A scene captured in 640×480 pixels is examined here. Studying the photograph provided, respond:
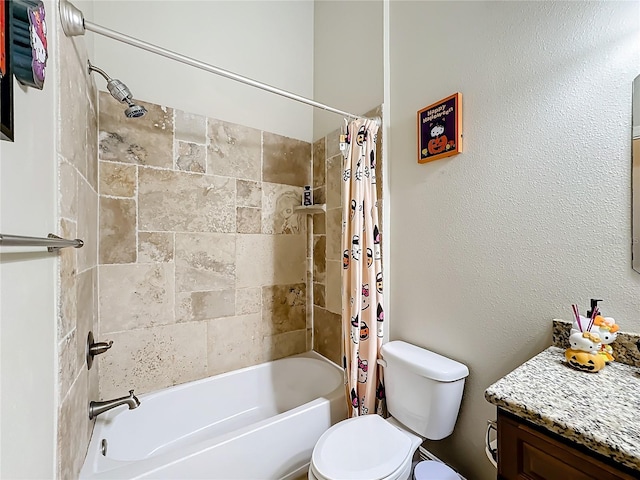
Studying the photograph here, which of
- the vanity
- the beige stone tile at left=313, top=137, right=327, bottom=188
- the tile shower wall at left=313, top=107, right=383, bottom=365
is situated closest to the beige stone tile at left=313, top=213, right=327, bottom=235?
the tile shower wall at left=313, top=107, right=383, bottom=365

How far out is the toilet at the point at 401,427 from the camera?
Result: 1.00 m

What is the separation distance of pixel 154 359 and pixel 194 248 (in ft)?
2.29

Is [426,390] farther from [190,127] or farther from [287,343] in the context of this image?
[190,127]

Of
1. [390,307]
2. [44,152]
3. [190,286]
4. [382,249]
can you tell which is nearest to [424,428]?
[390,307]

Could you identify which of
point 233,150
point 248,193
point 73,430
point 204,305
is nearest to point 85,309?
point 73,430

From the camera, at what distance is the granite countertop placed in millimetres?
522

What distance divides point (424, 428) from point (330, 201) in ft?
4.66

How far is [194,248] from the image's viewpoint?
1.73m

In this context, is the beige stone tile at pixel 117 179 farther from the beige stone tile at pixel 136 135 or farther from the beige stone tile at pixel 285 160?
the beige stone tile at pixel 285 160

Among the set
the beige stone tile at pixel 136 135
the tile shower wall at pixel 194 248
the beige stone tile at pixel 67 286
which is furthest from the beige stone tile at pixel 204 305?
the beige stone tile at pixel 136 135

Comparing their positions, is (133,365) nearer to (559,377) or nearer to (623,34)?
(559,377)

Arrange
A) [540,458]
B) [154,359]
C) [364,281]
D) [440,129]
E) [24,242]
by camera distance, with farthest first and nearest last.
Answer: [154,359], [364,281], [440,129], [540,458], [24,242]

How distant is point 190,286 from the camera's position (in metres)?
1.72

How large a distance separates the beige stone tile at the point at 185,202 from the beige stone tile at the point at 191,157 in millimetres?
45
